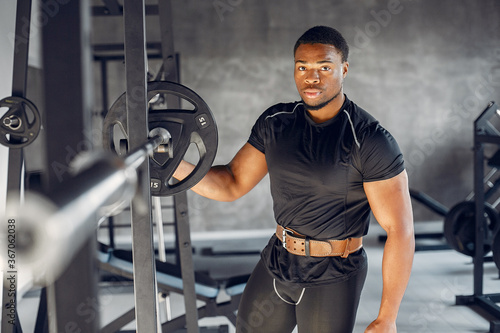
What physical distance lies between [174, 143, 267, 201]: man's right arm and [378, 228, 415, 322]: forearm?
1.84ft

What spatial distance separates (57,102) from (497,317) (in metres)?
3.62

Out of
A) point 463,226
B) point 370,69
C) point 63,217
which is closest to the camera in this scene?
point 63,217

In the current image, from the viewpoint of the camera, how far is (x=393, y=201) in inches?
58.3

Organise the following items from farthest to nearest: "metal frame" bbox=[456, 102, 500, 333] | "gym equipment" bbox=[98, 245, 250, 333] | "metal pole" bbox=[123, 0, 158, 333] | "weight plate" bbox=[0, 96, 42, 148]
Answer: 1. "metal frame" bbox=[456, 102, 500, 333]
2. "gym equipment" bbox=[98, 245, 250, 333]
3. "weight plate" bbox=[0, 96, 42, 148]
4. "metal pole" bbox=[123, 0, 158, 333]

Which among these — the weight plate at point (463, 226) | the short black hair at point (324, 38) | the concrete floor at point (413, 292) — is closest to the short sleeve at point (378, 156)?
the short black hair at point (324, 38)

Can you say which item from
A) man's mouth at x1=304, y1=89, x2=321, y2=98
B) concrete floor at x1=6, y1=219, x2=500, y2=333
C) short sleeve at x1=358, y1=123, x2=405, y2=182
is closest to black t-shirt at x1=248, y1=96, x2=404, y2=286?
short sleeve at x1=358, y1=123, x2=405, y2=182

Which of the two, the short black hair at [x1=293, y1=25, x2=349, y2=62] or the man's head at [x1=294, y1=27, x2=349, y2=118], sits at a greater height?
the short black hair at [x1=293, y1=25, x2=349, y2=62]

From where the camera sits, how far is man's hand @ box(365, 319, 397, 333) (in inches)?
57.9

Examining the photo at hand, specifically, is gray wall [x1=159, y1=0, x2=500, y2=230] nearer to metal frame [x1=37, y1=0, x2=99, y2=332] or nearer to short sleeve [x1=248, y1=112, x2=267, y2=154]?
short sleeve [x1=248, y1=112, x2=267, y2=154]

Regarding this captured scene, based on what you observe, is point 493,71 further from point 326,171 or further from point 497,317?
point 326,171

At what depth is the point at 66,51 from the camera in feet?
1.09

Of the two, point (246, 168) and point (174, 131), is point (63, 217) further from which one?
point (246, 168)

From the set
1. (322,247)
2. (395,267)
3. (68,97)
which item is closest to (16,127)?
(322,247)

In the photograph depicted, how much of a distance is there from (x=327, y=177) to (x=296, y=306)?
1.50 ft
